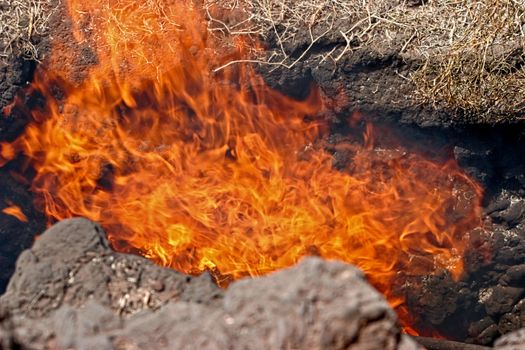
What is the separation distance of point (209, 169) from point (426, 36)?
6.22 ft

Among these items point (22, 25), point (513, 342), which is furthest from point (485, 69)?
point (22, 25)

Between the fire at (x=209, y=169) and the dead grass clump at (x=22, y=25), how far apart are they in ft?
0.59

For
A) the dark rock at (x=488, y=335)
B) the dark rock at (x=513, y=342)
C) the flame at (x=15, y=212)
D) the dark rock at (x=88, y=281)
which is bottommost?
the dark rock at (x=488, y=335)

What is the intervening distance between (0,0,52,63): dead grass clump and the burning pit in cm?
8

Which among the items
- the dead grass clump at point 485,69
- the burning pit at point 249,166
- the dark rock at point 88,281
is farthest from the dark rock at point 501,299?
the dark rock at point 88,281

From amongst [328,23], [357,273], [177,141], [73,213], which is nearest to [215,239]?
[177,141]

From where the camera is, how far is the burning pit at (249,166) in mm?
4637

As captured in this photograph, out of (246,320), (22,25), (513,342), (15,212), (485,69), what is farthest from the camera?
(15,212)

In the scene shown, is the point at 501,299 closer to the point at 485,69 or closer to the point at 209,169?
the point at 485,69

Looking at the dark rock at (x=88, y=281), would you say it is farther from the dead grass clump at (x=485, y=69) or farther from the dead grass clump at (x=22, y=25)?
the dead grass clump at (x=22, y=25)

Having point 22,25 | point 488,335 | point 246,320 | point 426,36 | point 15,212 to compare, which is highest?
point 22,25

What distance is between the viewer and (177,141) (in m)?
4.95

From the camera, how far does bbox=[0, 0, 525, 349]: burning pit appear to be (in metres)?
4.64

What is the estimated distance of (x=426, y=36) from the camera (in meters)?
4.45
